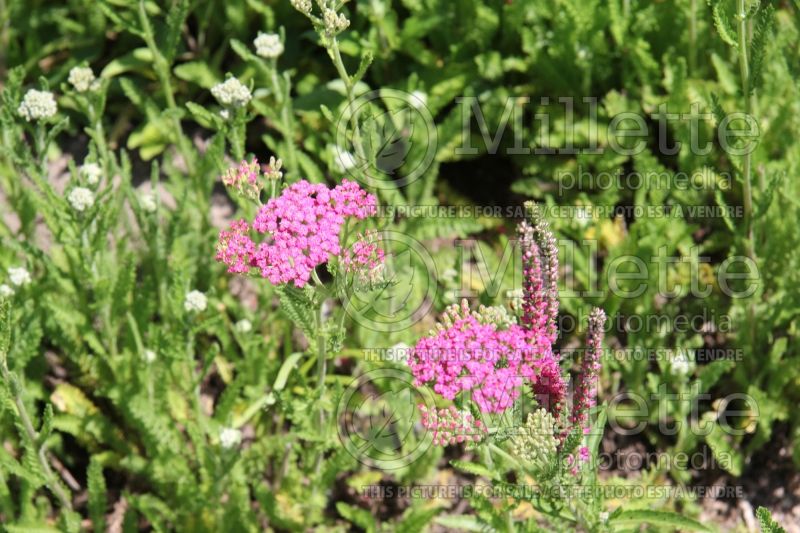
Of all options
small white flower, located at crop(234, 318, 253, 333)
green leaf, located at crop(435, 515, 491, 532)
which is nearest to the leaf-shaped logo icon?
small white flower, located at crop(234, 318, 253, 333)

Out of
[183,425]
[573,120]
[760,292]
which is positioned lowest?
[183,425]

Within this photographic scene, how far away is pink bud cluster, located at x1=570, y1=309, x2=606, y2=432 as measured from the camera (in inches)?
107

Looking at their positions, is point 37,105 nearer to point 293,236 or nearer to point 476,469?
point 293,236

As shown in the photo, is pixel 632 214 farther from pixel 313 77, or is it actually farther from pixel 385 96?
pixel 313 77

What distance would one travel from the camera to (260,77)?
17.6 ft

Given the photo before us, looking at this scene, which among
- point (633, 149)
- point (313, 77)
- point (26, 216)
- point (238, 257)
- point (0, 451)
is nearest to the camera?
point (238, 257)

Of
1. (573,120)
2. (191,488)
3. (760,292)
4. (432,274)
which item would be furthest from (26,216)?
(760,292)

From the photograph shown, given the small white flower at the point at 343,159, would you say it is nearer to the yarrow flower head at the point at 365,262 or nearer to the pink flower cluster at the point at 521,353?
the yarrow flower head at the point at 365,262

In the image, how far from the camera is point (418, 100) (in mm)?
5078

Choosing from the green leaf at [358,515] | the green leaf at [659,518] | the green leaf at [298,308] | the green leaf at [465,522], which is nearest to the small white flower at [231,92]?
Answer: the green leaf at [298,308]

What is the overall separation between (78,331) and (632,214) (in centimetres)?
287

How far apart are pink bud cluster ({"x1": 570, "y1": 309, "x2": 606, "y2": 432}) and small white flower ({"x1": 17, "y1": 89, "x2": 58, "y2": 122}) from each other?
100.0 inches

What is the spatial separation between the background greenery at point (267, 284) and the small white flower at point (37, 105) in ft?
0.27

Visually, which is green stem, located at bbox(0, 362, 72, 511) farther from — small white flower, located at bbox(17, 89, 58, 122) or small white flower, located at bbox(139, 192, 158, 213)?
small white flower, located at bbox(17, 89, 58, 122)
